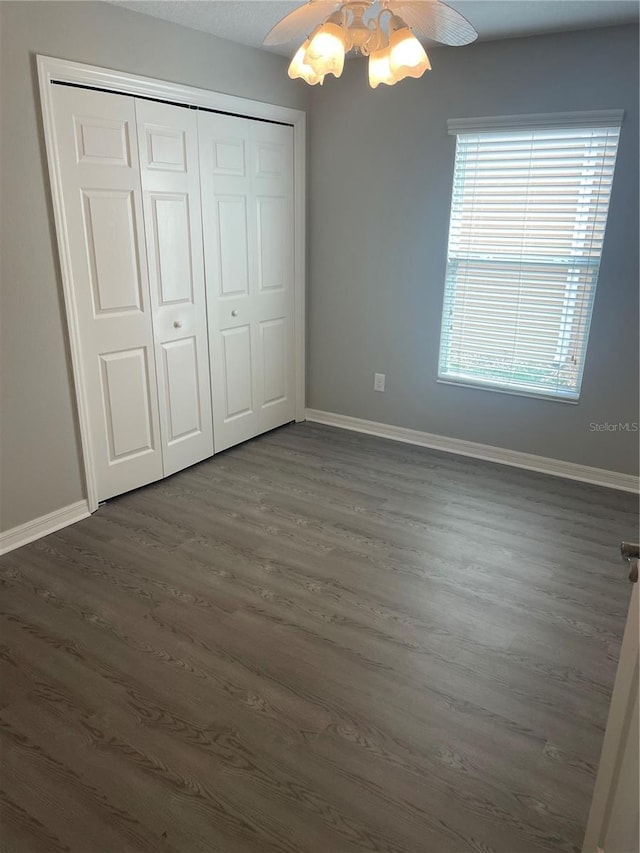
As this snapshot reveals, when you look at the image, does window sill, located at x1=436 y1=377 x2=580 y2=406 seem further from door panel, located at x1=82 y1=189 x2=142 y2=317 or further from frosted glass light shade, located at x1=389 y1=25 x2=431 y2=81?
frosted glass light shade, located at x1=389 y1=25 x2=431 y2=81

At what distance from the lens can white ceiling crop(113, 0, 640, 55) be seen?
2.76 m

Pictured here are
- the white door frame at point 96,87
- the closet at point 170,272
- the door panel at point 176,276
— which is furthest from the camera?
the door panel at point 176,276

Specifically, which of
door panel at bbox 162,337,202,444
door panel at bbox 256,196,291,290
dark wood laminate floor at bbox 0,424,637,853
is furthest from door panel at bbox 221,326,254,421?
dark wood laminate floor at bbox 0,424,637,853

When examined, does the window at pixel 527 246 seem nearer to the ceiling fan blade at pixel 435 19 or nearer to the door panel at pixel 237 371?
the door panel at pixel 237 371

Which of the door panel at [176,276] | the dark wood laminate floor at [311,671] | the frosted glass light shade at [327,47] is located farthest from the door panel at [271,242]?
the frosted glass light shade at [327,47]

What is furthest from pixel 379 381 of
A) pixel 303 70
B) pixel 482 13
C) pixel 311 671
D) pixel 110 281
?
pixel 303 70

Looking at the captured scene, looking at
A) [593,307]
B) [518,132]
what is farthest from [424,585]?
[518,132]

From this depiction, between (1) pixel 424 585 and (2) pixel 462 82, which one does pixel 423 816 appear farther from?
(2) pixel 462 82

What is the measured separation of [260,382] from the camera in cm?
421

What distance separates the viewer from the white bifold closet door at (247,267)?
11.6 feet

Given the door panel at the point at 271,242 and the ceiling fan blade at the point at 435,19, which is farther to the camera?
the door panel at the point at 271,242

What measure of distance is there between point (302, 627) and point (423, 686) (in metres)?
0.52

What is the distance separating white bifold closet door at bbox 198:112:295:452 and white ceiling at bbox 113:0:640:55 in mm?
467

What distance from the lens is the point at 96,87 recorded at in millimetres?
2795
